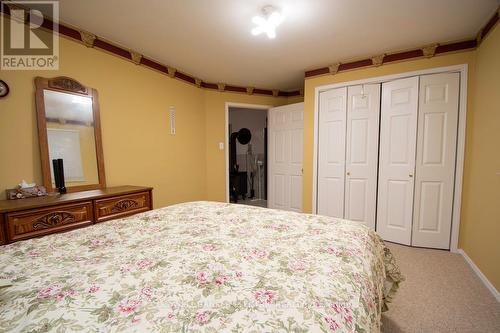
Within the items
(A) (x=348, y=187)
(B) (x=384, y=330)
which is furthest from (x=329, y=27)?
(B) (x=384, y=330)

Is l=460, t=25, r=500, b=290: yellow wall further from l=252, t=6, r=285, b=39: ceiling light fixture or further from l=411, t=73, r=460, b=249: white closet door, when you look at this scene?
l=252, t=6, r=285, b=39: ceiling light fixture

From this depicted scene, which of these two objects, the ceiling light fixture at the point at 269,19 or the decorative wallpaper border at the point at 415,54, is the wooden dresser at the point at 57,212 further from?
the decorative wallpaper border at the point at 415,54

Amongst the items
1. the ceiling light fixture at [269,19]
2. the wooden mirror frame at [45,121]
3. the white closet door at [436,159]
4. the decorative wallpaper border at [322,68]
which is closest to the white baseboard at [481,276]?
the white closet door at [436,159]

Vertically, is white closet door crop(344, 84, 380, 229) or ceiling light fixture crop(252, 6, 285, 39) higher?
ceiling light fixture crop(252, 6, 285, 39)

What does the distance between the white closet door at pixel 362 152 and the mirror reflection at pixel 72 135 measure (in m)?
3.16

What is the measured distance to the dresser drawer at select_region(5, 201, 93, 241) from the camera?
4.89ft

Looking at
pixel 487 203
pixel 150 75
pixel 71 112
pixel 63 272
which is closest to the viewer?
pixel 63 272

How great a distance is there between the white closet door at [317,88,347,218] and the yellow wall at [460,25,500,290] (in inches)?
51.6

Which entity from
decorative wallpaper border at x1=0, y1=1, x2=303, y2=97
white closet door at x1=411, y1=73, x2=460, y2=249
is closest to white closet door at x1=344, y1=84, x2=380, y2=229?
white closet door at x1=411, y1=73, x2=460, y2=249

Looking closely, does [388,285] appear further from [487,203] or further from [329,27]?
[329,27]

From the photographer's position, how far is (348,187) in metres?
3.12

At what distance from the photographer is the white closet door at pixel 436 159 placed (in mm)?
2500

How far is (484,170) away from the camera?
2.06 metres

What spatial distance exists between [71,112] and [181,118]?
1445 mm
